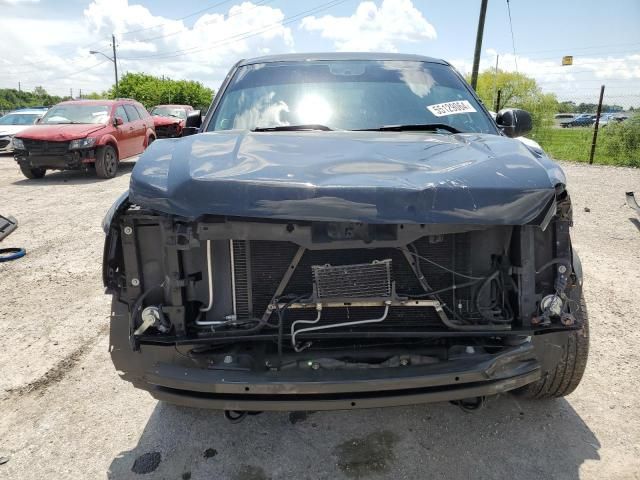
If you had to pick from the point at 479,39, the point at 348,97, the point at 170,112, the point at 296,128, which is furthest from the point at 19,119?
the point at 296,128

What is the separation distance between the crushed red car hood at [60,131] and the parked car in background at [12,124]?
4.86 meters

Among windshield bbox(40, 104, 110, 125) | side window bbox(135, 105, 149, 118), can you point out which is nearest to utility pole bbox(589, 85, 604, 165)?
side window bbox(135, 105, 149, 118)

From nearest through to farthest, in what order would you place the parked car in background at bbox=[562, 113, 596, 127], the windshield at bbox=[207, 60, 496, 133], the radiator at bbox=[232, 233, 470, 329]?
1. the radiator at bbox=[232, 233, 470, 329]
2. the windshield at bbox=[207, 60, 496, 133]
3. the parked car in background at bbox=[562, 113, 596, 127]

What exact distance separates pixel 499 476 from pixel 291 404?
105 cm

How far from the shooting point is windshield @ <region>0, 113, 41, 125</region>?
15641 millimetres

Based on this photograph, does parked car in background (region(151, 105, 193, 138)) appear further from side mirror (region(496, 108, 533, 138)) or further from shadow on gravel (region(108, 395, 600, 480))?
shadow on gravel (region(108, 395, 600, 480))

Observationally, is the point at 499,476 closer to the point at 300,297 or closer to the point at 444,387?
the point at 444,387

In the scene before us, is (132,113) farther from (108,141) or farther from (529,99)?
(529,99)

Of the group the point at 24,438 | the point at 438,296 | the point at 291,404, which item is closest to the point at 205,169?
the point at 291,404

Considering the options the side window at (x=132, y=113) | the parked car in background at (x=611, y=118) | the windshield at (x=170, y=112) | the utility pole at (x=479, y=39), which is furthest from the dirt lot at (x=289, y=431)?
the windshield at (x=170, y=112)

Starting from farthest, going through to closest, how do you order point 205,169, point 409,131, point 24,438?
point 409,131 < point 24,438 < point 205,169

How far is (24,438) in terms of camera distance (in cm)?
265

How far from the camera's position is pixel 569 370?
2.58 meters

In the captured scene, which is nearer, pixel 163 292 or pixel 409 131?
pixel 163 292
